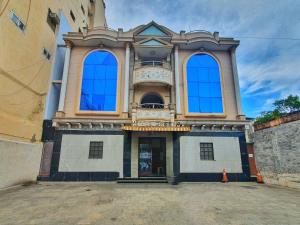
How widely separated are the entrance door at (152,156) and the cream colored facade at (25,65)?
8.09m

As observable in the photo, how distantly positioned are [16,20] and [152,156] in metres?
13.3

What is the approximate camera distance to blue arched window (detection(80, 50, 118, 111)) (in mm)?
14000

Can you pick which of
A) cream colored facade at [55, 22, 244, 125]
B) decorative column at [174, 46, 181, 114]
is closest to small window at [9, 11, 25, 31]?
cream colored facade at [55, 22, 244, 125]

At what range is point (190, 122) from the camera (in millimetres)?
13516

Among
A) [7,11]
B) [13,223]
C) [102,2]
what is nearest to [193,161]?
[13,223]

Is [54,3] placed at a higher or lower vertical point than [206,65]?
higher

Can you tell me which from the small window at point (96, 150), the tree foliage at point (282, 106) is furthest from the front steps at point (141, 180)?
the tree foliage at point (282, 106)

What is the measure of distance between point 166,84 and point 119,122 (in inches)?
203

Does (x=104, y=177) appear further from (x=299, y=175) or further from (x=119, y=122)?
(x=299, y=175)

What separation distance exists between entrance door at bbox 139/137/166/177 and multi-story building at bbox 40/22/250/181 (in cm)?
8

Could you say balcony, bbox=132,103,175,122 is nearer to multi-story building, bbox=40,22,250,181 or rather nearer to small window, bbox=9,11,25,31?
multi-story building, bbox=40,22,250,181

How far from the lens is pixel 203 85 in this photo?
48.5 ft

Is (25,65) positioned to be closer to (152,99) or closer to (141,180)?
(152,99)

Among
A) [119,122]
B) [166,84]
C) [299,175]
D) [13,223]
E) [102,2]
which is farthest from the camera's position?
[102,2]
